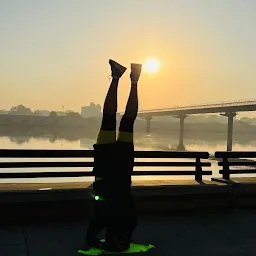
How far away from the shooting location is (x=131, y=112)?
219 inches

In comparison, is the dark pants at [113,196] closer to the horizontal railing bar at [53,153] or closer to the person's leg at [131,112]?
the person's leg at [131,112]

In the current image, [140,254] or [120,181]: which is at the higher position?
[120,181]

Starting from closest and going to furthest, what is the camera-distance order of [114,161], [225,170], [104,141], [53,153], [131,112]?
[104,141], [114,161], [131,112], [53,153], [225,170]

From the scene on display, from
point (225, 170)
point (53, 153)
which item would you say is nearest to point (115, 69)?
point (53, 153)

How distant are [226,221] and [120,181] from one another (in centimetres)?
278

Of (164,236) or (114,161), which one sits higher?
(114,161)

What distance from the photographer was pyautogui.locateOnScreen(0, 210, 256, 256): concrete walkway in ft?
18.2

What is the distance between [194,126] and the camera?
596ft

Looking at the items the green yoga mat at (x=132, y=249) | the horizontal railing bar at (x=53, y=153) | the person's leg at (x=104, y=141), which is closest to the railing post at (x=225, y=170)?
the horizontal railing bar at (x=53, y=153)

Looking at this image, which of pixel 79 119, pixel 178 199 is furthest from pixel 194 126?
pixel 178 199

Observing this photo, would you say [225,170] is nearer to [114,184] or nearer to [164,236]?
[164,236]

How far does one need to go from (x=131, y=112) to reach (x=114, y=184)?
956mm

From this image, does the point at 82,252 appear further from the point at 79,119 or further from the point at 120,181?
the point at 79,119

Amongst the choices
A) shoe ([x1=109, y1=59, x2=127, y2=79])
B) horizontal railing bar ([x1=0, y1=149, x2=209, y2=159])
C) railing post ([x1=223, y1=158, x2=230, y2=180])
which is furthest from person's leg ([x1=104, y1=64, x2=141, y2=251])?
railing post ([x1=223, y1=158, x2=230, y2=180])
